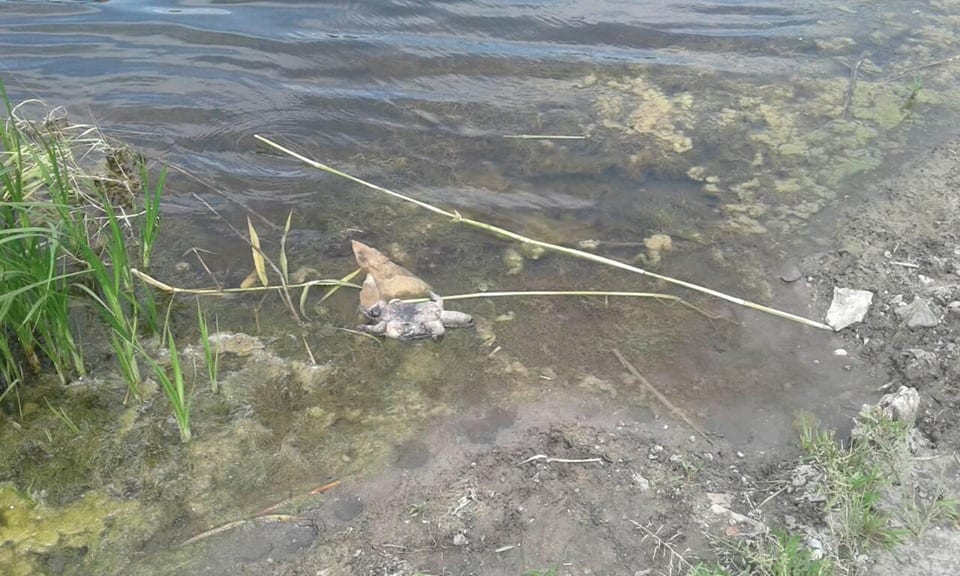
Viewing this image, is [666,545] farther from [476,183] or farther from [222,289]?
[476,183]

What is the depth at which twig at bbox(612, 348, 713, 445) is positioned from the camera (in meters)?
2.56

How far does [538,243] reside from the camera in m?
3.37

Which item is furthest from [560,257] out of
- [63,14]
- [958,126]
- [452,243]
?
[63,14]

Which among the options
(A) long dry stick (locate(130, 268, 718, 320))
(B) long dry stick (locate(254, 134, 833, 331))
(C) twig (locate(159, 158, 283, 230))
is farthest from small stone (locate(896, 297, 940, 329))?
(C) twig (locate(159, 158, 283, 230))

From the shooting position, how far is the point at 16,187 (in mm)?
2430

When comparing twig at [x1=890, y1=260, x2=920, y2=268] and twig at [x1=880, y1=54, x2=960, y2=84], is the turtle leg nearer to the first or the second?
twig at [x1=890, y1=260, x2=920, y2=268]

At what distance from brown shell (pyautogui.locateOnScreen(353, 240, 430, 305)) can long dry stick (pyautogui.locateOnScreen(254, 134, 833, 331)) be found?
0.41 metres

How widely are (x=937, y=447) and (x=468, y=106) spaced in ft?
9.10

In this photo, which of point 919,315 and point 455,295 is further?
point 455,295

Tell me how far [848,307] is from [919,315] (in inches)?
9.1

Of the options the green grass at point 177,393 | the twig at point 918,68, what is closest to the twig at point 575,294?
the green grass at point 177,393

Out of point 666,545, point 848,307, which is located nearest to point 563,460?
point 666,545

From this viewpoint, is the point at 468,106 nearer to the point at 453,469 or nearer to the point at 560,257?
the point at 560,257

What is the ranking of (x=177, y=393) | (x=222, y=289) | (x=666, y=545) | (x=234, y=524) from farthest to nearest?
(x=222, y=289) → (x=177, y=393) → (x=234, y=524) → (x=666, y=545)
